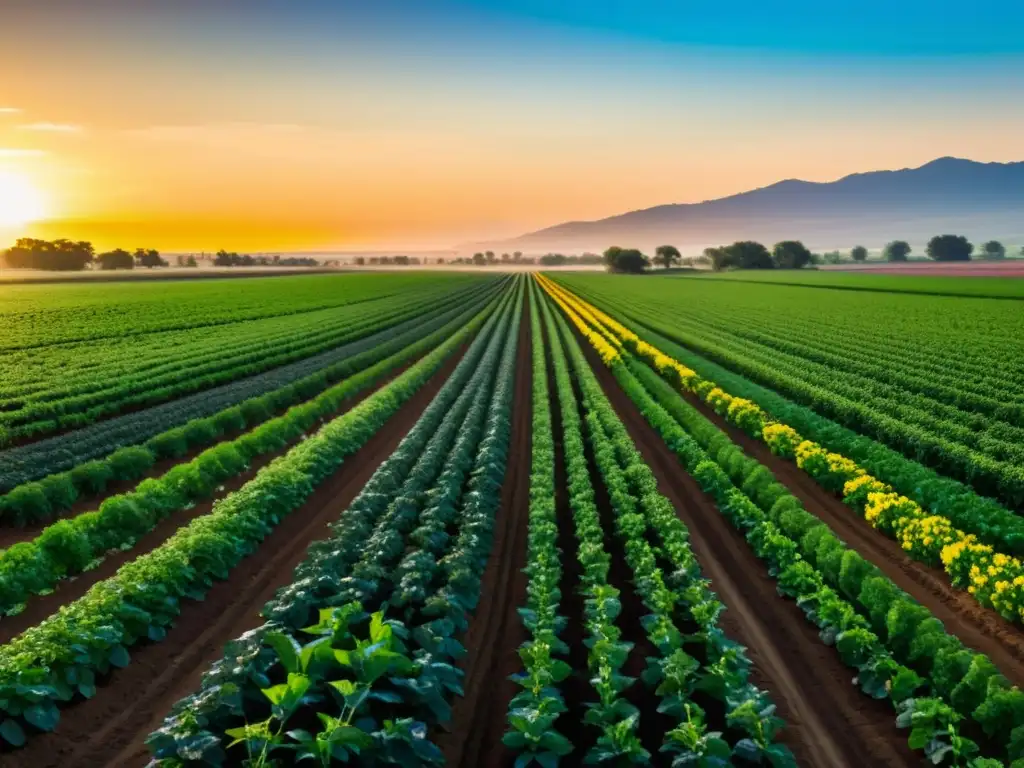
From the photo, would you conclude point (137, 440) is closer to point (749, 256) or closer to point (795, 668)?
point (795, 668)

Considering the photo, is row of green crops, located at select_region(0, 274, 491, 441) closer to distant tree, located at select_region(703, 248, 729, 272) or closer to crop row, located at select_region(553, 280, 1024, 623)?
crop row, located at select_region(553, 280, 1024, 623)

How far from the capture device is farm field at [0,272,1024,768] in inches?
269

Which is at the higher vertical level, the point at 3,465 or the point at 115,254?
the point at 115,254

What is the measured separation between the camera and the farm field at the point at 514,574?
22.5 ft

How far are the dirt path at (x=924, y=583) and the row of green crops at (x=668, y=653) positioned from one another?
337 cm

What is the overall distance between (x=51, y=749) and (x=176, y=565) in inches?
128

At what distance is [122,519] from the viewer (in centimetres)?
1242

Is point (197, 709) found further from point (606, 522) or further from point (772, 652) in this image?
point (606, 522)

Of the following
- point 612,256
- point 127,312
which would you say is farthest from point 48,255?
point 612,256

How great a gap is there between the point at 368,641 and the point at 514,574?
439 centimetres

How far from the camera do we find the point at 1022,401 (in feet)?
67.0

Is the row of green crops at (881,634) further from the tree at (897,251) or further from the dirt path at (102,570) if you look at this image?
the tree at (897,251)

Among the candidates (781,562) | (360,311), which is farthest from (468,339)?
(781,562)

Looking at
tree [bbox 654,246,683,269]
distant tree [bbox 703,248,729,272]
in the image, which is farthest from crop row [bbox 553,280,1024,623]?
tree [bbox 654,246,683,269]
